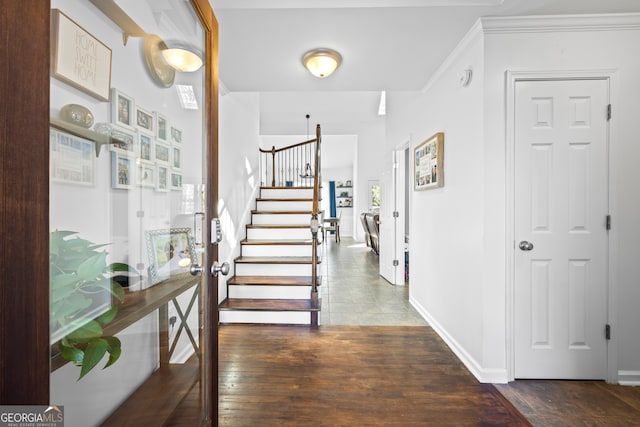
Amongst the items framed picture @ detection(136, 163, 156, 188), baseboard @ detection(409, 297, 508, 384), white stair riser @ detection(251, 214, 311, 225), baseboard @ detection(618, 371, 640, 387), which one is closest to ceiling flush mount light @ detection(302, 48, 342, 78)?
framed picture @ detection(136, 163, 156, 188)

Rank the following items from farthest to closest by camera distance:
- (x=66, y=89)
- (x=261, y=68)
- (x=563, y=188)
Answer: (x=261, y=68) < (x=563, y=188) < (x=66, y=89)

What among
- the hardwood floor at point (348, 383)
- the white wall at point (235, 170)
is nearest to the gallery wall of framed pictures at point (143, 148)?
the hardwood floor at point (348, 383)

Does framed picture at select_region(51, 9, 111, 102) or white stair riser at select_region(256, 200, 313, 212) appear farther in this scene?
white stair riser at select_region(256, 200, 313, 212)

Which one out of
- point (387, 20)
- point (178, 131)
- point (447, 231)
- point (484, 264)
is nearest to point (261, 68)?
point (387, 20)

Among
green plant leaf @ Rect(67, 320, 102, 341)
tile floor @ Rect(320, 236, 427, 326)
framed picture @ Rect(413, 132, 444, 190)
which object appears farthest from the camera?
tile floor @ Rect(320, 236, 427, 326)

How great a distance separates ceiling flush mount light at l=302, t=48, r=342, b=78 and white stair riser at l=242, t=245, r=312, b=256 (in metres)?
Result: 2.09

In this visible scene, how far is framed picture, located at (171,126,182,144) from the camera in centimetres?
142

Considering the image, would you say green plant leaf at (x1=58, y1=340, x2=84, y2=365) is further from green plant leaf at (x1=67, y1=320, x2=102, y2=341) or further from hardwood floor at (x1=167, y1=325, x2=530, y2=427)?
hardwood floor at (x1=167, y1=325, x2=530, y2=427)

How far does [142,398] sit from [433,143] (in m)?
2.85

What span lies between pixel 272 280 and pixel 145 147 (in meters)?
2.30

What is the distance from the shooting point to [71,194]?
838mm

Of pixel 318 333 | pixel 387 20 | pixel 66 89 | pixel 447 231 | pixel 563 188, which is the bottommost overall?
pixel 318 333

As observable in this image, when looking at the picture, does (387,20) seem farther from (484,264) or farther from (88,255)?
(88,255)

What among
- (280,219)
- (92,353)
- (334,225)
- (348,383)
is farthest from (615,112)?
(334,225)
